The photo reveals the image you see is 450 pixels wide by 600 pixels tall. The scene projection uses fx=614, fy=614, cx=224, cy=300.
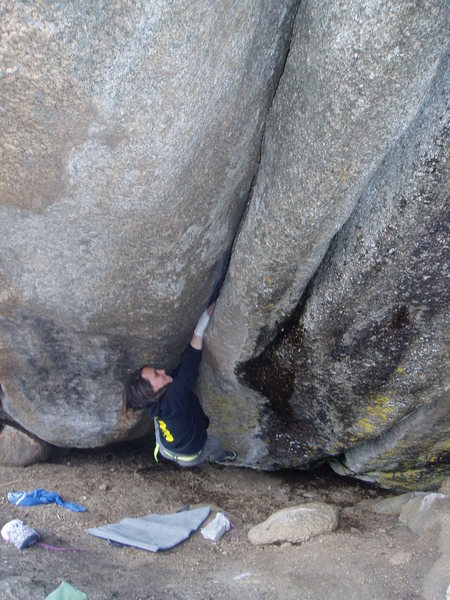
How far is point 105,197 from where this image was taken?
2559mm

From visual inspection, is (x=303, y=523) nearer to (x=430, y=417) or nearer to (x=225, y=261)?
(x=430, y=417)

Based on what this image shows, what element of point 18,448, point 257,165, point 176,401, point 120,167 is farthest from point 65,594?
point 257,165

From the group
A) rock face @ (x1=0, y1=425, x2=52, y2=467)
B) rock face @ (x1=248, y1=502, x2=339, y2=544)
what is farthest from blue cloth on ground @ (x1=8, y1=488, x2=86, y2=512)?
rock face @ (x1=248, y1=502, x2=339, y2=544)

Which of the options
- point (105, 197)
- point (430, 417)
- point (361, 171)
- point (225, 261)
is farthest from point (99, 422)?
point (361, 171)

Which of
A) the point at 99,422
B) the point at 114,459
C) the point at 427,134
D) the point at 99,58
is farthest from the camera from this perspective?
the point at 114,459

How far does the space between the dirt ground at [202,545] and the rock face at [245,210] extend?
525 mm

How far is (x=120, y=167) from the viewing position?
246cm

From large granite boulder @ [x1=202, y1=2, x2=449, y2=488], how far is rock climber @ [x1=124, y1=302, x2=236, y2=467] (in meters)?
0.13

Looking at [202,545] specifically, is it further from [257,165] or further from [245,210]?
[257,165]

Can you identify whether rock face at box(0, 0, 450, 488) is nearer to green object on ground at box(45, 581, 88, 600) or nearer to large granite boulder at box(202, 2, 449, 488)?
large granite boulder at box(202, 2, 449, 488)

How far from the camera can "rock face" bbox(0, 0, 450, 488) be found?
88.4 inches

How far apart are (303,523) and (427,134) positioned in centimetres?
199

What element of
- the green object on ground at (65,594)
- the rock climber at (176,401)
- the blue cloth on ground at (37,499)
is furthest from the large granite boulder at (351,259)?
the green object on ground at (65,594)

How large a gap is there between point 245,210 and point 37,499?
2.06 metres
